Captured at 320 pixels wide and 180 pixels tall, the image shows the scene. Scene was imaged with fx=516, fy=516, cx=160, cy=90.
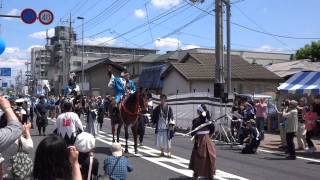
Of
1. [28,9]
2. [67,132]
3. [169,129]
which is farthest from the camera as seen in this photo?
[28,9]

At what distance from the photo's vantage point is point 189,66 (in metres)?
48.2

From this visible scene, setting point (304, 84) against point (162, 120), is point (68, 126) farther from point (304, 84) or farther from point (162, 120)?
point (304, 84)

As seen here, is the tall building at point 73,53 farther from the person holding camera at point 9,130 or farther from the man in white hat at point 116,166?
the person holding camera at point 9,130

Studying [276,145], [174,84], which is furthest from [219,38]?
[174,84]

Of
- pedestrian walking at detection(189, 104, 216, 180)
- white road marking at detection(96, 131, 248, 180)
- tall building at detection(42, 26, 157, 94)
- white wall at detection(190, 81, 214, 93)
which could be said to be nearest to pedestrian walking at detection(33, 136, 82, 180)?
pedestrian walking at detection(189, 104, 216, 180)

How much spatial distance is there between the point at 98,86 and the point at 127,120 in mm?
64000

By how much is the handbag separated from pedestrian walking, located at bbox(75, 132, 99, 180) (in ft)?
2.19

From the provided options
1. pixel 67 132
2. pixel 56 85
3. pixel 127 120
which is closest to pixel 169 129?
pixel 127 120

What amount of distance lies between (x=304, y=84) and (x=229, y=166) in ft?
28.3

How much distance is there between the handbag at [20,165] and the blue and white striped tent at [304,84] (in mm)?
15891

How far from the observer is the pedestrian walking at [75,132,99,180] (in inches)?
262

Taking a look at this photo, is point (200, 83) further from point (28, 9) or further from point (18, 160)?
point (18, 160)

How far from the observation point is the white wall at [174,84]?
46531mm

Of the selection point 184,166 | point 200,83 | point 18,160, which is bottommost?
point 184,166
